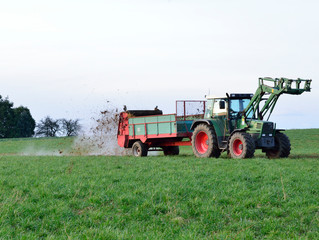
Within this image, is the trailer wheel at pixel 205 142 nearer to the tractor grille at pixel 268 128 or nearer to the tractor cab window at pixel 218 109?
the tractor cab window at pixel 218 109

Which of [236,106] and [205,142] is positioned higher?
[236,106]

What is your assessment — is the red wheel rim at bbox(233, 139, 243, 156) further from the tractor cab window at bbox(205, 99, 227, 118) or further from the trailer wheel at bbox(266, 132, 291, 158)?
the trailer wheel at bbox(266, 132, 291, 158)

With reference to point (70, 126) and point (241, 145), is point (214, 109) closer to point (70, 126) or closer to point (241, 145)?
point (241, 145)

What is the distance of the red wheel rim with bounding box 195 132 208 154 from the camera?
18609mm

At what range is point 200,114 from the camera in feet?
67.9

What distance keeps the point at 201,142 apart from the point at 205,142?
0.21m

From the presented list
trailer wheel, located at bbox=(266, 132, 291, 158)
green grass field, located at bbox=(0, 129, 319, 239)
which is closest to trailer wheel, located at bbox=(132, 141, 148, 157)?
trailer wheel, located at bbox=(266, 132, 291, 158)

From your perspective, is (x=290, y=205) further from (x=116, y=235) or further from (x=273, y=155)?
(x=273, y=155)

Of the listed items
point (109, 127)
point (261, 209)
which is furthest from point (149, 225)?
point (109, 127)

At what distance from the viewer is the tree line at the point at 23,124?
72938 mm

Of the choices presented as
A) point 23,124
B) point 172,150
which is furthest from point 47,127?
point 172,150

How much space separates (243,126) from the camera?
1736cm

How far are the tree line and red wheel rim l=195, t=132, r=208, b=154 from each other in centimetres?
5249

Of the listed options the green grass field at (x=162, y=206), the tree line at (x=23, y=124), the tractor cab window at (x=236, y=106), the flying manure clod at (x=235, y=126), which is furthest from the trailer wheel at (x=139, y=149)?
the tree line at (x=23, y=124)
